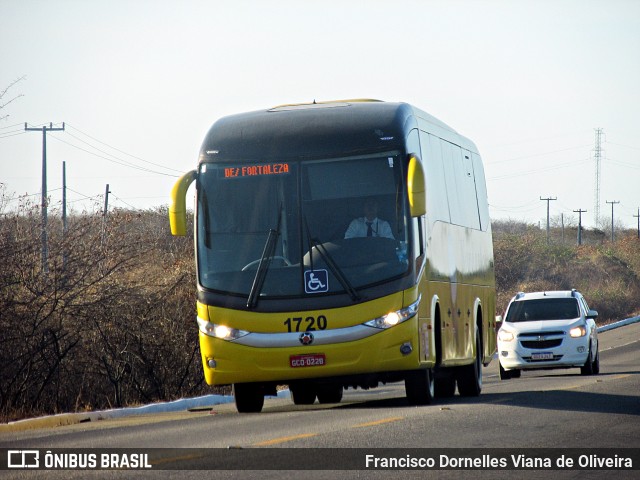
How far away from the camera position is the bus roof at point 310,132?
16.5 metres

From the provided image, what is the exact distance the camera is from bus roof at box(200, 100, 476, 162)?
54.0 ft

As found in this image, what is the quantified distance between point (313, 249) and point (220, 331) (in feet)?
5.14

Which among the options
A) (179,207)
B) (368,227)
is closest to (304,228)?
(368,227)

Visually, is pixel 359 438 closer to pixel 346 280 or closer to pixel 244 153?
pixel 346 280

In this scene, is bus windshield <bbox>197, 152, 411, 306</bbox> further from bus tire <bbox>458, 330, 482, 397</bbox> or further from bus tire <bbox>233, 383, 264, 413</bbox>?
bus tire <bbox>458, 330, 482, 397</bbox>

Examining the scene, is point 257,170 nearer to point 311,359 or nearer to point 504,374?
point 311,359

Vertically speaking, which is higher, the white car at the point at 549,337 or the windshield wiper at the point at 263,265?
the windshield wiper at the point at 263,265

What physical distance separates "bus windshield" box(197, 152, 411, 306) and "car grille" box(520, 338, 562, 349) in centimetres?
1279

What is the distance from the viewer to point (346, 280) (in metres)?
16.0

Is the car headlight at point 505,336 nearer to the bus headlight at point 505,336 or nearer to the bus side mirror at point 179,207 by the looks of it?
the bus headlight at point 505,336

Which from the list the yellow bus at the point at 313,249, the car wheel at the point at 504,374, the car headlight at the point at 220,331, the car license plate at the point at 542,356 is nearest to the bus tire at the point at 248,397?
the yellow bus at the point at 313,249

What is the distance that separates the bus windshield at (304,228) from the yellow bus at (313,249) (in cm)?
1

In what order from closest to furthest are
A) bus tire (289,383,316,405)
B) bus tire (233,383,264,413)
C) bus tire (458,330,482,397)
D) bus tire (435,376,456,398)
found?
bus tire (233,383,264,413)
bus tire (289,383,316,405)
bus tire (458,330,482,397)
bus tire (435,376,456,398)

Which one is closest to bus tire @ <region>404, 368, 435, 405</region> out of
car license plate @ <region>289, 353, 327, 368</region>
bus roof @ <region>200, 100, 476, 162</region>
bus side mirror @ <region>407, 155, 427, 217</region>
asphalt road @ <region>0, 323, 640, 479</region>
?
asphalt road @ <region>0, 323, 640, 479</region>
